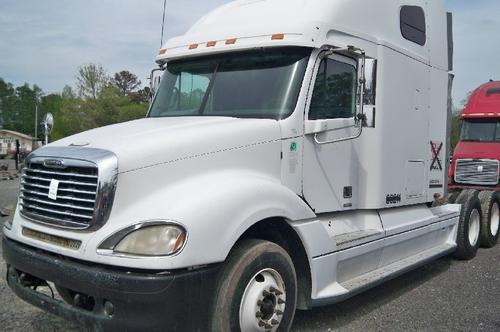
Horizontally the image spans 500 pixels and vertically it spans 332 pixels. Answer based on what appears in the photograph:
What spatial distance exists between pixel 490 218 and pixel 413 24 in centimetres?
404

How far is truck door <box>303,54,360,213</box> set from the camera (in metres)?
4.77

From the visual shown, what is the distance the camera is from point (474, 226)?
8375 mm

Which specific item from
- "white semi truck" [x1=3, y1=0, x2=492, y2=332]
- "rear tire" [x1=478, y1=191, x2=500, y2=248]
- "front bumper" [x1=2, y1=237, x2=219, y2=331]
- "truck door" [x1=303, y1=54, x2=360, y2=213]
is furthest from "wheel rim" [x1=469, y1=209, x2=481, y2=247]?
"front bumper" [x1=2, y1=237, x2=219, y2=331]

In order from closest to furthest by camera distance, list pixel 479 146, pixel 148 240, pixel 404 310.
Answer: pixel 148 240, pixel 404 310, pixel 479 146

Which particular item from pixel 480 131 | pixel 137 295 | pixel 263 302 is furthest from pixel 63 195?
pixel 480 131

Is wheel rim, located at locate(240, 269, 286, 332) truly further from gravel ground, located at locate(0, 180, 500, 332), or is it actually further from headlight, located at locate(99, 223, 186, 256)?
gravel ground, located at locate(0, 180, 500, 332)

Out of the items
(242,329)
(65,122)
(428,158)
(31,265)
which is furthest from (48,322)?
(65,122)

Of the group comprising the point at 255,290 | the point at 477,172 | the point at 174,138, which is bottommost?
the point at 255,290

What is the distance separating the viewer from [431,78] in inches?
274

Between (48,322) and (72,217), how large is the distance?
5.51ft

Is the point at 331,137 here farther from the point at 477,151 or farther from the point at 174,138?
the point at 477,151

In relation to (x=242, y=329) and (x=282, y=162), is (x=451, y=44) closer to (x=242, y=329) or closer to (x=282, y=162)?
(x=282, y=162)

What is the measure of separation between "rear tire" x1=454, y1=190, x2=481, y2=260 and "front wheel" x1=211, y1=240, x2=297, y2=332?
15.1 ft

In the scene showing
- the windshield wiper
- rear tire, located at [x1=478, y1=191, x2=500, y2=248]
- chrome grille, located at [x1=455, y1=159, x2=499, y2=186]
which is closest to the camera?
the windshield wiper
